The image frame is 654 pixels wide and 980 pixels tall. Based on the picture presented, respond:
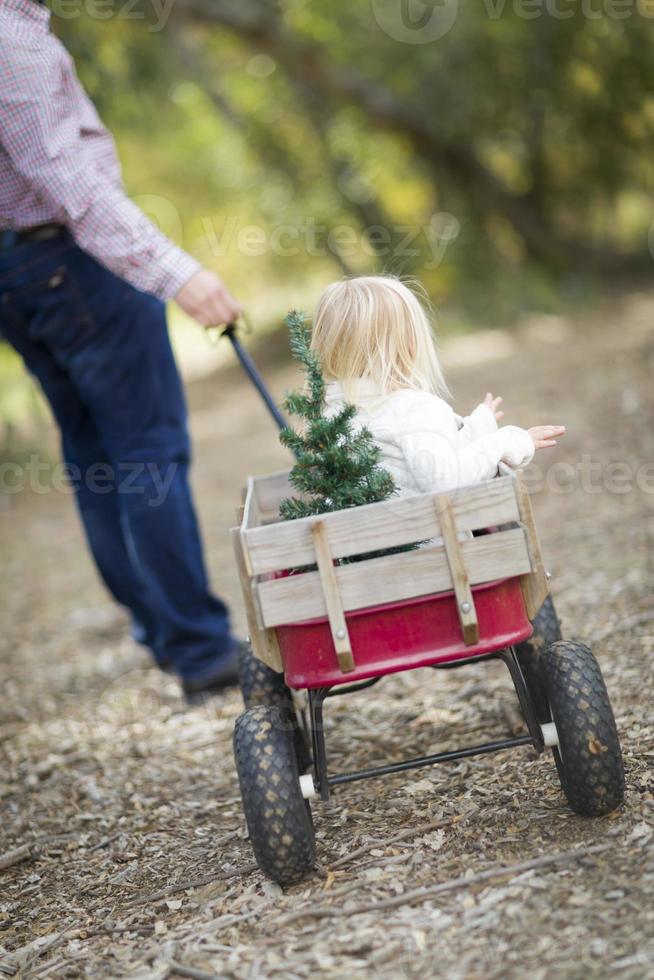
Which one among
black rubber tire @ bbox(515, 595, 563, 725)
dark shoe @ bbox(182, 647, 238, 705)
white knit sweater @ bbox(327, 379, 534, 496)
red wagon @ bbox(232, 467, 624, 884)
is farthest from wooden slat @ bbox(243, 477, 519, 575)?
dark shoe @ bbox(182, 647, 238, 705)

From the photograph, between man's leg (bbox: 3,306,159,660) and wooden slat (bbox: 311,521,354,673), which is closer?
wooden slat (bbox: 311,521,354,673)

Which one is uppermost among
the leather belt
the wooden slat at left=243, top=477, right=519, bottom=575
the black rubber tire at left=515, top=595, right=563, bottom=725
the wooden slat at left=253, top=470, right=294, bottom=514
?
the leather belt

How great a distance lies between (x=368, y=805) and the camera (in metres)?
2.50

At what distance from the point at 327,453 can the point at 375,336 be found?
32cm

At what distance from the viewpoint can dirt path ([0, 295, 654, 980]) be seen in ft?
6.16

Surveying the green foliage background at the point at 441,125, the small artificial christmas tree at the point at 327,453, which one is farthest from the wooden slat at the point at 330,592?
the green foliage background at the point at 441,125

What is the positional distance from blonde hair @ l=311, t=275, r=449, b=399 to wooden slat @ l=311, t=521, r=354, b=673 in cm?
43

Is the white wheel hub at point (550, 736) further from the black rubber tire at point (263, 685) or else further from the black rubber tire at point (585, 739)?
the black rubber tire at point (263, 685)

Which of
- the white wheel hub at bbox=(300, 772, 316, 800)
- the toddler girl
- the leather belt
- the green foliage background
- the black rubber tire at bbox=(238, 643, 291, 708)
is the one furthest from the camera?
→ the green foliage background

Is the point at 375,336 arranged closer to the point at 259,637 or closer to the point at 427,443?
the point at 427,443

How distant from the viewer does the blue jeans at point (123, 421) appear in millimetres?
3125

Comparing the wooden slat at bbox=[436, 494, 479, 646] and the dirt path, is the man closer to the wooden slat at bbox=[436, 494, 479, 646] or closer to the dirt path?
the dirt path

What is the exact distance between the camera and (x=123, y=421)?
3.25 metres

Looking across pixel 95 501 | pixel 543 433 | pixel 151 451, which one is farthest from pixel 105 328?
pixel 543 433
